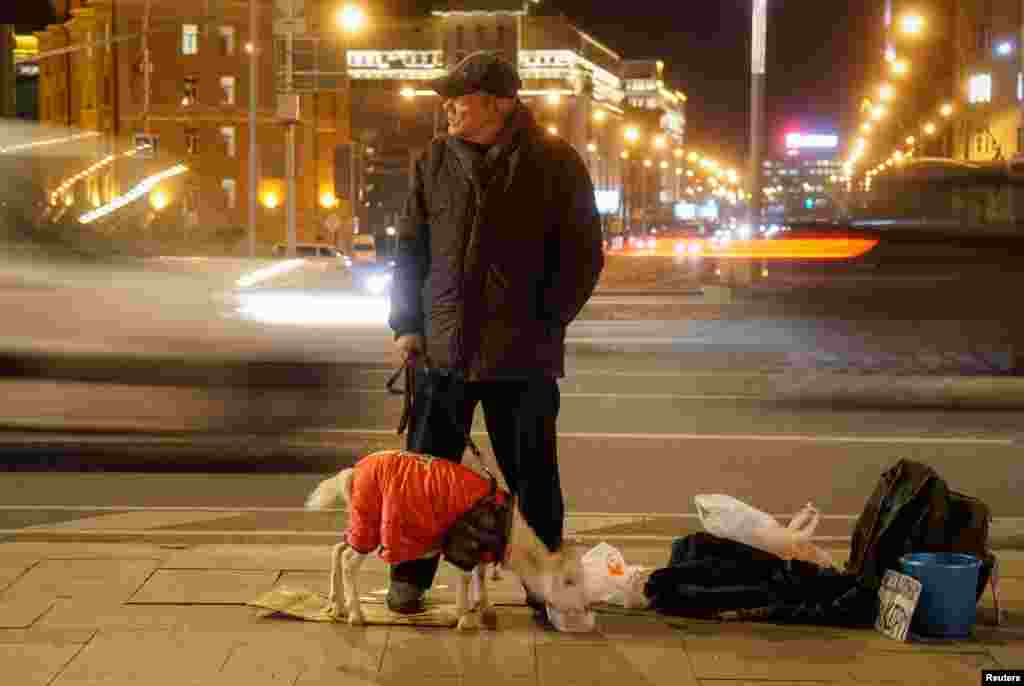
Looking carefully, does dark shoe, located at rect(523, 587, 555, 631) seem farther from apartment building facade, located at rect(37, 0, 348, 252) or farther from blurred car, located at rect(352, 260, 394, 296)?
apartment building facade, located at rect(37, 0, 348, 252)

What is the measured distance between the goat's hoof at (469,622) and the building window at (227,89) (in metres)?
71.1

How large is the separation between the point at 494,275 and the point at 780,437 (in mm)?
6492

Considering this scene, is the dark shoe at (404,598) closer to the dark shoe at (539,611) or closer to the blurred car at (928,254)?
the dark shoe at (539,611)

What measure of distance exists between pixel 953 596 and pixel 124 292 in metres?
7.47

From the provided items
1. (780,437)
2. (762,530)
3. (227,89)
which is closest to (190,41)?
(227,89)

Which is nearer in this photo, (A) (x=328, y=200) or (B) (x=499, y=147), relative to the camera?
(B) (x=499, y=147)

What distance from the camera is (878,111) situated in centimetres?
15700

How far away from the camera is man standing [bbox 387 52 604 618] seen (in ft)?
19.0

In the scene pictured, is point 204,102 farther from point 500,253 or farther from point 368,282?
point 500,253

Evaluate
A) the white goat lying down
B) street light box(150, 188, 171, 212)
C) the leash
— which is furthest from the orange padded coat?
street light box(150, 188, 171, 212)

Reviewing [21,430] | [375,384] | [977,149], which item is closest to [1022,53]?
[977,149]

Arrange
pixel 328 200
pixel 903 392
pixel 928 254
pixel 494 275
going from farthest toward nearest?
1. pixel 328 200
2. pixel 928 254
3. pixel 903 392
4. pixel 494 275

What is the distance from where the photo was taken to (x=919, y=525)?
237 inches

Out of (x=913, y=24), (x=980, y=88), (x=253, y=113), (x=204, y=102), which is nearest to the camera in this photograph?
(x=253, y=113)
